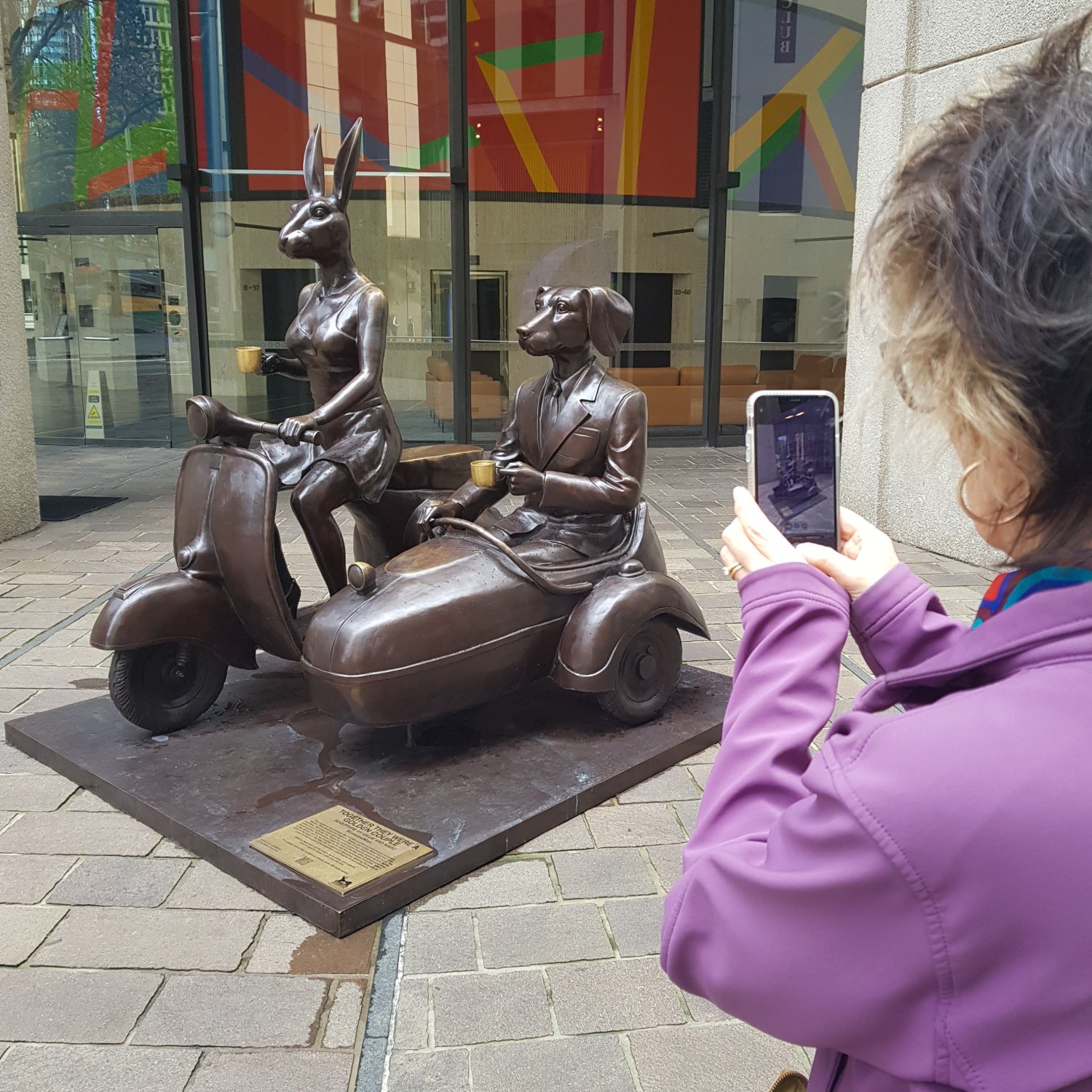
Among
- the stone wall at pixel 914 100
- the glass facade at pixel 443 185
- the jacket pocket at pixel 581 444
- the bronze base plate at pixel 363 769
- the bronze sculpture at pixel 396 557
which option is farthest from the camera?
the glass facade at pixel 443 185

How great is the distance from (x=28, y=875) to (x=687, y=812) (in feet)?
6.38

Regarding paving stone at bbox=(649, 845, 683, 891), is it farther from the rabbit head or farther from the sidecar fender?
the rabbit head

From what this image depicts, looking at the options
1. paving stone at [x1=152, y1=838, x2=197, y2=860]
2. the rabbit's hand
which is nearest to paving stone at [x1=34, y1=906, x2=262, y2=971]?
paving stone at [x1=152, y1=838, x2=197, y2=860]

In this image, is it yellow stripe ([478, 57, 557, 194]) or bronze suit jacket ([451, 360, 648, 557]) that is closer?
bronze suit jacket ([451, 360, 648, 557])

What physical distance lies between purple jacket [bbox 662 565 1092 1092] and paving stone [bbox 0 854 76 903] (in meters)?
2.49

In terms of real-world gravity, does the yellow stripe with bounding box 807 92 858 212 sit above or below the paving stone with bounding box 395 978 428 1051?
above

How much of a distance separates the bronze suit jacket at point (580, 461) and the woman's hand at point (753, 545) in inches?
92.9

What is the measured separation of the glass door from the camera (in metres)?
11.5

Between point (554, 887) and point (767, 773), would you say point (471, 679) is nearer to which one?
point (554, 887)

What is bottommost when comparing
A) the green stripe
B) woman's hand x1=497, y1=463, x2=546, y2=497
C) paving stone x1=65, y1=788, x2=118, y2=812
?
paving stone x1=65, y1=788, x2=118, y2=812

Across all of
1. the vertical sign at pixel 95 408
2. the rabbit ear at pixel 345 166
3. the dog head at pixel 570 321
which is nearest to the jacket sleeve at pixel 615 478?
the dog head at pixel 570 321

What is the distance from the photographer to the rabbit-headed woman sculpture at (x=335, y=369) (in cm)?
383

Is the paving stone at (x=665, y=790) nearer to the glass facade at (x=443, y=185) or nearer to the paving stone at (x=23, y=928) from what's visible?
the paving stone at (x=23, y=928)

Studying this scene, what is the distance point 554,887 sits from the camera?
2836mm
